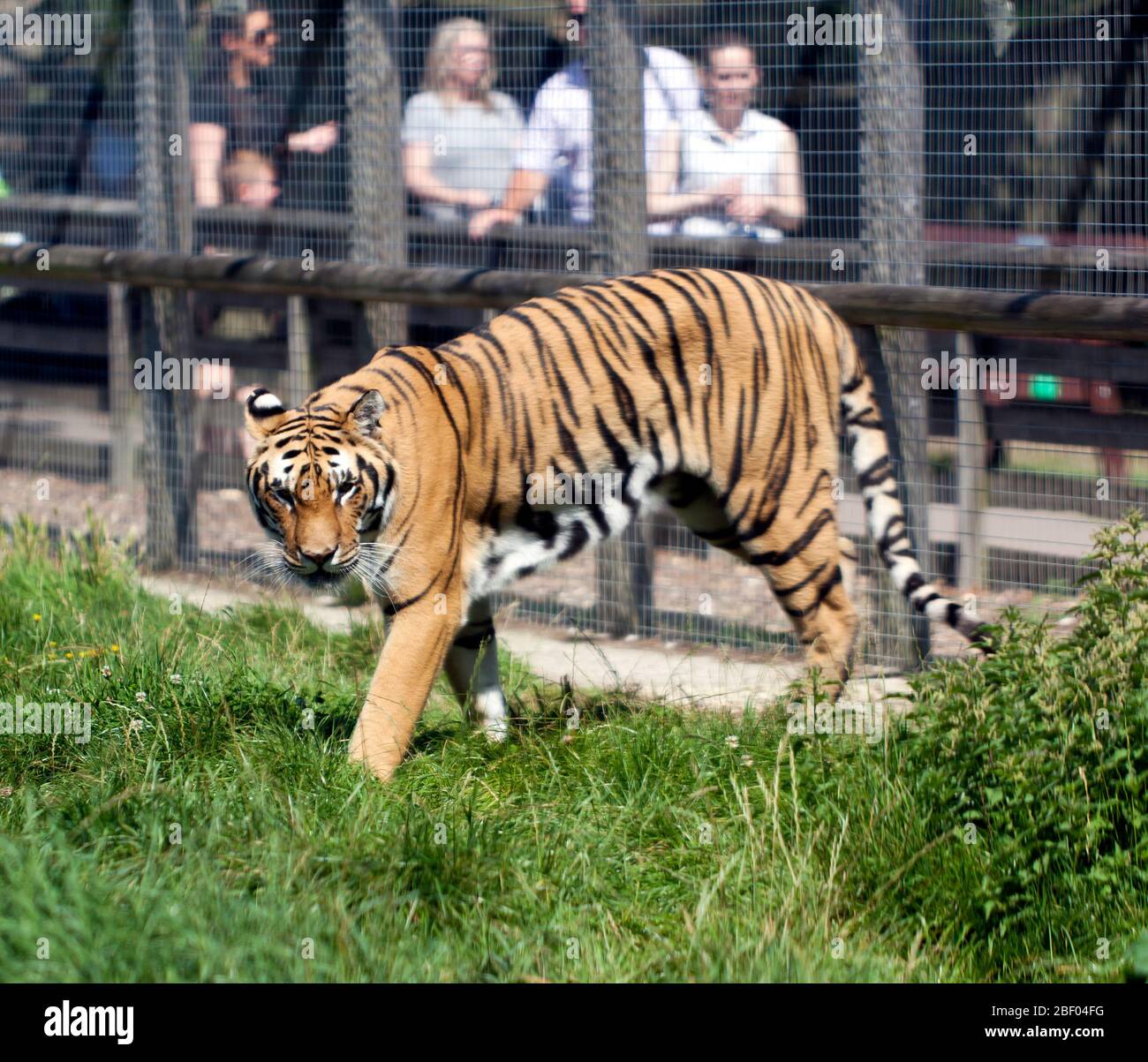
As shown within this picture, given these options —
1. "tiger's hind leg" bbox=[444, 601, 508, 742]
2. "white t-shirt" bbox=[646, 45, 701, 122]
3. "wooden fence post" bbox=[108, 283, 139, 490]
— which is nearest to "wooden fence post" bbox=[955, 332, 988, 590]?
"white t-shirt" bbox=[646, 45, 701, 122]

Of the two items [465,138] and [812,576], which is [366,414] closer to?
[812,576]

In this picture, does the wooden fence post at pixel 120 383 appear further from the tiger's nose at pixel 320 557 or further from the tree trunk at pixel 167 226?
the tiger's nose at pixel 320 557

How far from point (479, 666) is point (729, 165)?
2651 millimetres

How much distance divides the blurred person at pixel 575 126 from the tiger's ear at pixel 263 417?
98.6 inches

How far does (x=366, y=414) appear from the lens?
4.45 meters

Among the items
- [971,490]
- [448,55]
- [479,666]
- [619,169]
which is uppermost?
[448,55]

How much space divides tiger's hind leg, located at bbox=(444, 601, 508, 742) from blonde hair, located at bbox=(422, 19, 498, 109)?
295 cm

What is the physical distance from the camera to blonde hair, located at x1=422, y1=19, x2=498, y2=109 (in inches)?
272

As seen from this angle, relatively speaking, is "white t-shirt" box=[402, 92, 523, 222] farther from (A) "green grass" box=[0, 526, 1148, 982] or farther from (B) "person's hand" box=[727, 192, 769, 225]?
(A) "green grass" box=[0, 526, 1148, 982]

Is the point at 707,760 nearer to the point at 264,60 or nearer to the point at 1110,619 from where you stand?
the point at 1110,619

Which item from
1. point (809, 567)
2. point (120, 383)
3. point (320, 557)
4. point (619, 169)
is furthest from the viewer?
point (120, 383)

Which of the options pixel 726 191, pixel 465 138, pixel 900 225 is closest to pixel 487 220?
pixel 465 138
